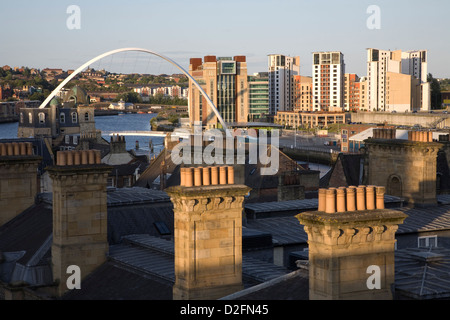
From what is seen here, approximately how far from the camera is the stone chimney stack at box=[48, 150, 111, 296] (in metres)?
18.5

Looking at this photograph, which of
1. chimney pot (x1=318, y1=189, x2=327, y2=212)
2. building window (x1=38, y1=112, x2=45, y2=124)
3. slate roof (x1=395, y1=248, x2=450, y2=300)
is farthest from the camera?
building window (x1=38, y1=112, x2=45, y2=124)

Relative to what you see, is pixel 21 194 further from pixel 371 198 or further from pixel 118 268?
pixel 371 198

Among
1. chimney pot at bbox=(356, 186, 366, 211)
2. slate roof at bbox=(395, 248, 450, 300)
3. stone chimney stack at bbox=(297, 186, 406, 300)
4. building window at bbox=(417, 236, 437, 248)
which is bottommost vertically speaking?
building window at bbox=(417, 236, 437, 248)

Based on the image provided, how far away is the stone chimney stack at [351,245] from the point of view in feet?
42.2

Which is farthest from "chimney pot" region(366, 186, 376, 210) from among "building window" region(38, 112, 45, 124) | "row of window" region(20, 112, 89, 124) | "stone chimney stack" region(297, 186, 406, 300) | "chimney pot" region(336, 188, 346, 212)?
"building window" region(38, 112, 45, 124)

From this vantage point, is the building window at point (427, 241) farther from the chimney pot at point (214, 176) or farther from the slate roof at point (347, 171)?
the slate roof at point (347, 171)

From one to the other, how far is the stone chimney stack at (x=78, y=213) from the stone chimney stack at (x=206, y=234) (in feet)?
12.9

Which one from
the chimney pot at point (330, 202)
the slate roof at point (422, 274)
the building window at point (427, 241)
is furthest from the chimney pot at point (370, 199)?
the building window at point (427, 241)

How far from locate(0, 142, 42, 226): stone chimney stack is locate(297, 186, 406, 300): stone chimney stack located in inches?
456

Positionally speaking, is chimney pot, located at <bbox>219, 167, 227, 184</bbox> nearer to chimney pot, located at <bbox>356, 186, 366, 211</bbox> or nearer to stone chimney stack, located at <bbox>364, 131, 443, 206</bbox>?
chimney pot, located at <bbox>356, 186, 366, 211</bbox>

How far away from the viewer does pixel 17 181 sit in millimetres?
22953

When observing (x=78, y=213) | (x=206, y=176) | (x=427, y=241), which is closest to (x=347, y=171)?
(x=427, y=241)

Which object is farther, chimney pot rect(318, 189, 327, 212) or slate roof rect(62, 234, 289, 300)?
slate roof rect(62, 234, 289, 300)
